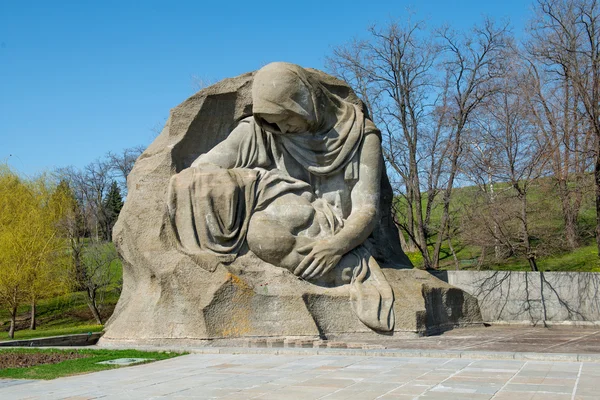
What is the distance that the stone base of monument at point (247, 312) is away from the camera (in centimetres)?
976

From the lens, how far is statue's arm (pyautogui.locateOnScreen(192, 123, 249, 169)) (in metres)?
10.9

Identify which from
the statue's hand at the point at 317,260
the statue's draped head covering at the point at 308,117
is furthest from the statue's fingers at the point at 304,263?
the statue's draped head covering at the point at 308,117

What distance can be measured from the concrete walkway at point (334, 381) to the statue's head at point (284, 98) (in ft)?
14.5

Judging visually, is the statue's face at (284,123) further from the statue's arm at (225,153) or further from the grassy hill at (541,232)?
the grassy hill at (541,232)

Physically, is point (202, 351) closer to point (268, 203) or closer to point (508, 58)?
point (268, 203)

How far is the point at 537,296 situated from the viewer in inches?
525

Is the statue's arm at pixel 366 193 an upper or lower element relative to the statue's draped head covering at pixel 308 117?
lower

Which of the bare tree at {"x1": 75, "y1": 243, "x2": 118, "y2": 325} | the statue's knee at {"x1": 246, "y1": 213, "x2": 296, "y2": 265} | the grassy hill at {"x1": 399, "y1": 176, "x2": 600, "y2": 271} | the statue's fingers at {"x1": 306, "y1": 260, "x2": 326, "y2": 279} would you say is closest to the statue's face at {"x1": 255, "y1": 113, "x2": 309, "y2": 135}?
the statue's knee at {"x1": 246, "y1": 213, "x2": 296, "y2": 265}

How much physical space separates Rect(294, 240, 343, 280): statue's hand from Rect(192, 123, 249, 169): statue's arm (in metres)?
1.88

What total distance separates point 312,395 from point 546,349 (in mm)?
4105

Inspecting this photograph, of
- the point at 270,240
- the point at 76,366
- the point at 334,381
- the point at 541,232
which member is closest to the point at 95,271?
the point at 541,232

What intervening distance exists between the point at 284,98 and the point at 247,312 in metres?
3.29

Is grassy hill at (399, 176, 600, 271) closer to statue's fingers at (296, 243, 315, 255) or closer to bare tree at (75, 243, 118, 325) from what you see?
statue's fingers at (296, 243, 315, 255)

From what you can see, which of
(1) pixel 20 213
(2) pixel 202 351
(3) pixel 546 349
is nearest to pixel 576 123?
(3) pixel 546 349
